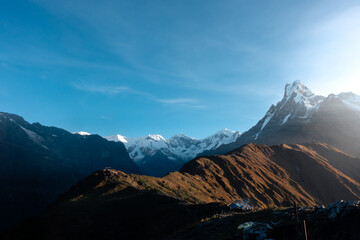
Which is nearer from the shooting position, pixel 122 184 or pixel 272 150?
pixel 122 184

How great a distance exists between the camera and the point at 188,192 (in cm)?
6222

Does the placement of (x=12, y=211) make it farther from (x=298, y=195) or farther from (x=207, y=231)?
(x=207, y=231)

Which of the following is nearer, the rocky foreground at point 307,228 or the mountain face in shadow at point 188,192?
the rocky foreground at point 307,228

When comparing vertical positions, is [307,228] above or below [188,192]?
above

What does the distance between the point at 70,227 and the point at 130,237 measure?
880cm

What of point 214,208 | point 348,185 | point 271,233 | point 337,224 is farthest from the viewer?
point 348,185

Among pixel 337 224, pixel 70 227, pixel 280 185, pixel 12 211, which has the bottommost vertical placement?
pixel 12 211

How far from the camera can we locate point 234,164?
113 meters

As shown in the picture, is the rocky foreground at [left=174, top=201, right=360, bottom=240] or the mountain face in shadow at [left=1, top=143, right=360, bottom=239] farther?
the mountain face in shadow at [left=1, top=143, right=360, bottom=239]

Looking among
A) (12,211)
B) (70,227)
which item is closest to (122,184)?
(70,227)

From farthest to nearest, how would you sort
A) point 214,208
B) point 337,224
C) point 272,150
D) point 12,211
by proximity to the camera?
point 12,211, point 272,150, point 214,208, point 337,224

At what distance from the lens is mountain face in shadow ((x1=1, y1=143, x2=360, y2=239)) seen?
107 feet

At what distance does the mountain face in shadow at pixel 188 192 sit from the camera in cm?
3253

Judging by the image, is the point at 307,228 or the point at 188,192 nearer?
the point at 307,228
